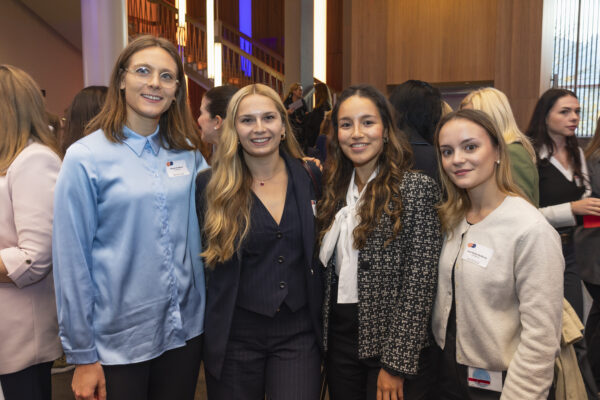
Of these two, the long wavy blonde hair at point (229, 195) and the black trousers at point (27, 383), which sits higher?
the long wavy blonde hair at point (229, 195)

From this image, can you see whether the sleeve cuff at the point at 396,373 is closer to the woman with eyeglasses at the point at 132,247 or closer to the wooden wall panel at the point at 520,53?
the woman with eyeglasses at the point at 132,247

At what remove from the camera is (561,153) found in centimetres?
303

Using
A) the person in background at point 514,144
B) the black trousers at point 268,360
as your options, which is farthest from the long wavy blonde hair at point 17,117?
the person in background at point 514,144

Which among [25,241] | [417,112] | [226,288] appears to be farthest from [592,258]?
[25,241]

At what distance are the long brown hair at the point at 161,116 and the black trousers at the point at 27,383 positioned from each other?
933 millimetres

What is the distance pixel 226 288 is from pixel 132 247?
38 cm

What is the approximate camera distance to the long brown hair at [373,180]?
1.85 metres

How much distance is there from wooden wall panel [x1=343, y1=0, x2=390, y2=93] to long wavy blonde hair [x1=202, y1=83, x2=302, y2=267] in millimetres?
5673

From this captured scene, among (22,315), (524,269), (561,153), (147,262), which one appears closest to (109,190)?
(147,262)

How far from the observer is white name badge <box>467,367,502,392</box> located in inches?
66.1

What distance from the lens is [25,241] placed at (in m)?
1.79

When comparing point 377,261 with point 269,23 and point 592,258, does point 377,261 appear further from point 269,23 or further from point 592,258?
point 269,23

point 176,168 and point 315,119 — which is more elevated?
point 315,119

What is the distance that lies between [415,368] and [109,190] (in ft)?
4.02
